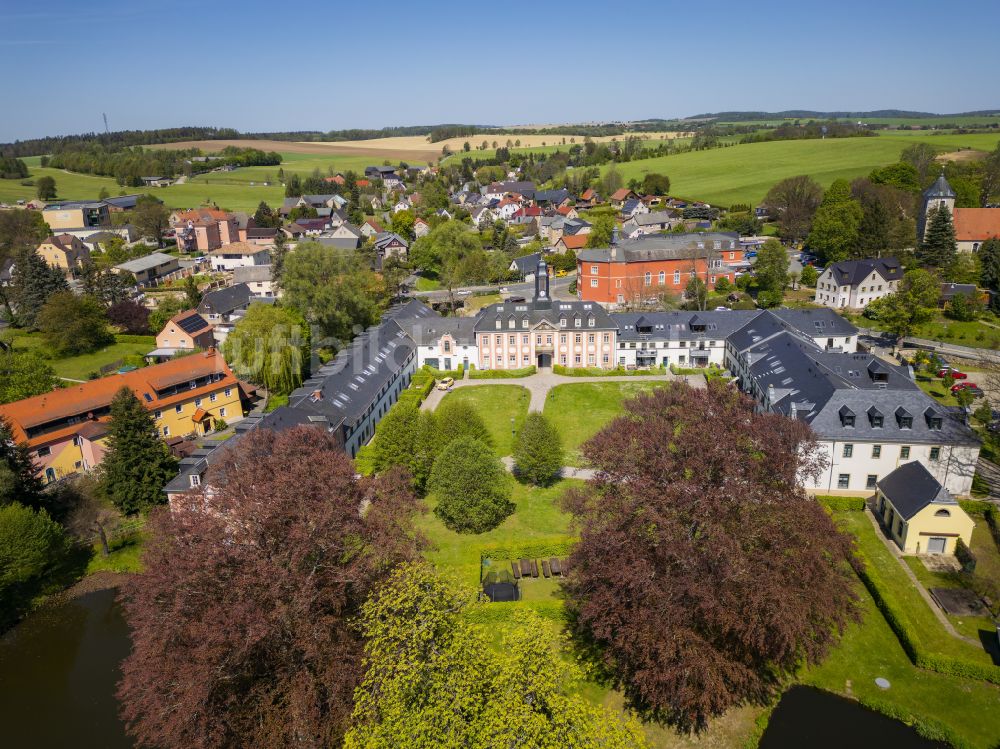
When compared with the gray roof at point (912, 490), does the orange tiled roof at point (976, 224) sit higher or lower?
higher

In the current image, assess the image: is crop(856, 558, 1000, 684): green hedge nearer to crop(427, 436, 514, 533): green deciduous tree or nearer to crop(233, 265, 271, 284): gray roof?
crop(427, 436, 514, 533): green deciduous tree

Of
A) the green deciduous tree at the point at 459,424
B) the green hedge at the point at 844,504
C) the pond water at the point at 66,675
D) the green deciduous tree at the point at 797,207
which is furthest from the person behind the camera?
the green deciduous tree at the point at 797,207

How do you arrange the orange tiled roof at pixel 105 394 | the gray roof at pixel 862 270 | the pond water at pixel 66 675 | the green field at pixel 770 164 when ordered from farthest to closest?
the green field at pixel 770 164
the gray roof at pixel 862 270
the orange tiled roof at pixel 105 394
the pond water at pixel 66 675

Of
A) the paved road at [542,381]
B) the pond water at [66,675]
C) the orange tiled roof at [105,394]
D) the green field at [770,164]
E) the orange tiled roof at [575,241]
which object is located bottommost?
the pond water at [66,675]

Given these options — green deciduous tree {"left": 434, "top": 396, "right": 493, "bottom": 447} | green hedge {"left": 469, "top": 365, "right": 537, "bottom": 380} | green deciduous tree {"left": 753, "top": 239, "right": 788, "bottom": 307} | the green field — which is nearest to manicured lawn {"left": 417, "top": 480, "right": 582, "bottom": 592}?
green deciduous tree {"left": 434, "top": 396, "right": 493, "bottom": 447}

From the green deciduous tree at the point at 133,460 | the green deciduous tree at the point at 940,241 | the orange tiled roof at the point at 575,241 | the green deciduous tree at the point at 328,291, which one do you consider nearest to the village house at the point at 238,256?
the green deciduous tree at the point at 328,291

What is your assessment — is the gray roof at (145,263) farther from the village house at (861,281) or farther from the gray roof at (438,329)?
the village house at (861,281)
